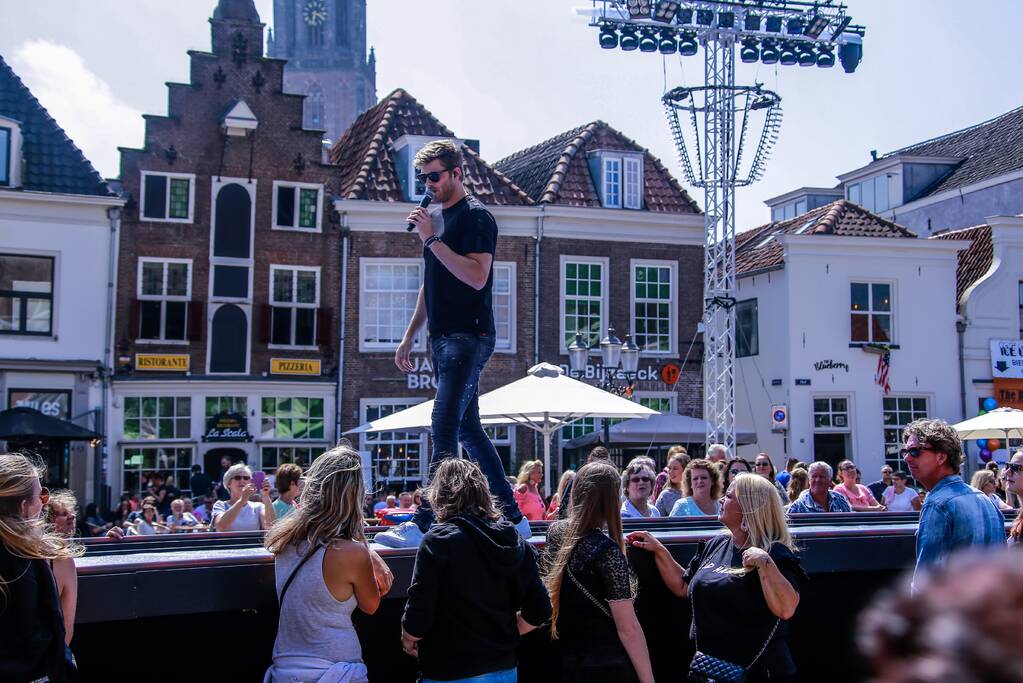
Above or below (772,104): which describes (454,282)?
below

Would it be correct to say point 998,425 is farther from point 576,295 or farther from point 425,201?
point 425,201

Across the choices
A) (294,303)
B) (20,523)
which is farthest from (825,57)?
(20,523)

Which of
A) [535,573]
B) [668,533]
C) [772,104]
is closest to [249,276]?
[772,104]

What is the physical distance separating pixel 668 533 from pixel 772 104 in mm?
17922

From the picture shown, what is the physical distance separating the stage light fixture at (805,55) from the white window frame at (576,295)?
20.2 feet

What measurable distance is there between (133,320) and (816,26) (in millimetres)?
15847

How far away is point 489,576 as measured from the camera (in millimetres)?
4363

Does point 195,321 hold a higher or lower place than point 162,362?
higher

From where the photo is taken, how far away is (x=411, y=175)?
26906 millimetres

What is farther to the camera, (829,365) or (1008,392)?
(1008,392)

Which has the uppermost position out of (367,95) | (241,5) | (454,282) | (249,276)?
(367,95)

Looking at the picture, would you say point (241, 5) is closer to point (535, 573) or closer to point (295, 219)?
point (295, 219)

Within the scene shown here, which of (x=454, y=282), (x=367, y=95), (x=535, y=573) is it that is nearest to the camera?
(x=535, y=573)

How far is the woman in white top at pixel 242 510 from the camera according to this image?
786cm
